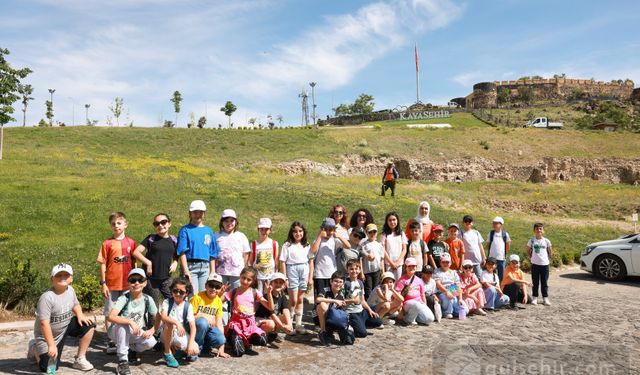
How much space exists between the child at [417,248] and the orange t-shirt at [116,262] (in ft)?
16.3

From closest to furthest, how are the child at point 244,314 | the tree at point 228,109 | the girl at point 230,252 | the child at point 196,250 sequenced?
the child at point 244,314
the child at point 196,250
the girl at point 230,252
the tree at point 228,109

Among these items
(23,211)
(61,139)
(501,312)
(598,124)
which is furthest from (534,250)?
(598,124)

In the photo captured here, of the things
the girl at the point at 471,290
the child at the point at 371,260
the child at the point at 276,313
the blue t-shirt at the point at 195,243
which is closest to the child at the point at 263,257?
the child at the point at 276,313

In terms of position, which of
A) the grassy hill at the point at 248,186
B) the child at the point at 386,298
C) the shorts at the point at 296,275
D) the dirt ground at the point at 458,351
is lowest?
the dirt ground at the point at 458,351

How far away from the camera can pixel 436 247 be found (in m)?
9.59

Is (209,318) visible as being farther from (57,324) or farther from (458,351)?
(458,351)

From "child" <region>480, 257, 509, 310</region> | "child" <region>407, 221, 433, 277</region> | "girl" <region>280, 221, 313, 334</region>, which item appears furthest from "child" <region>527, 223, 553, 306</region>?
"girl" <region>280, 221, 313, 334</region>

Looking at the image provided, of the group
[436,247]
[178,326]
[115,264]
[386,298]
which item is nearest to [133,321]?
[178,326]

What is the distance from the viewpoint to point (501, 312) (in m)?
9.30

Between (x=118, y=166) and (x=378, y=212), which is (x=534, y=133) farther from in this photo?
(x=118, y=166)

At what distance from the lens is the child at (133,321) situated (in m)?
6.06

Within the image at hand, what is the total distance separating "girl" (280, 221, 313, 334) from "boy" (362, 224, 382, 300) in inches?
43.2

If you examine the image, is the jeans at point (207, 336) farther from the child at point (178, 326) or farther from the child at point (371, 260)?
the child at point (371, 260)

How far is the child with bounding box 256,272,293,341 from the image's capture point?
729 centimetres
